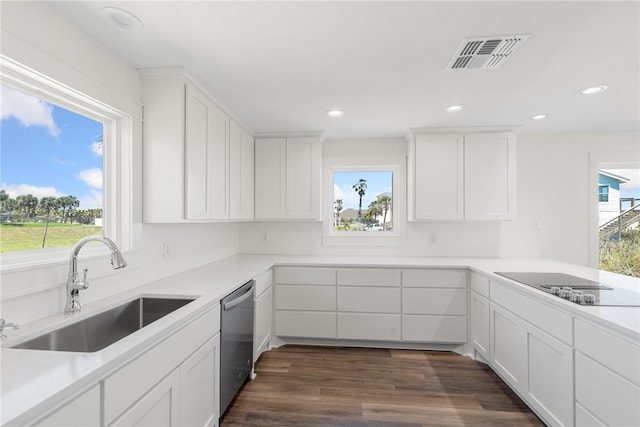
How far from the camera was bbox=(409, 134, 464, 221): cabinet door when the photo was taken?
3.35 metres

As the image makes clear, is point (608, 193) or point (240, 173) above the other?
point (240, 173)

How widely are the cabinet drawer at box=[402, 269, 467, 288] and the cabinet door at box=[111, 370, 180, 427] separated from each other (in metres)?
2.23

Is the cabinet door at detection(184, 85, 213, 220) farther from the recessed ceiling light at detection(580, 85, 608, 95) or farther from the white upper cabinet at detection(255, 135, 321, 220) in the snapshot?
the recessed ceiling light at detection(580, 85, 608, 95)

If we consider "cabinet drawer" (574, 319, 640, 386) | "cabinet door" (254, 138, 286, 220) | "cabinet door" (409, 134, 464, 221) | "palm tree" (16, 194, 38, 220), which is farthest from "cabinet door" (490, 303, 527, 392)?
"palm tree" (16, 194, 38, 220)

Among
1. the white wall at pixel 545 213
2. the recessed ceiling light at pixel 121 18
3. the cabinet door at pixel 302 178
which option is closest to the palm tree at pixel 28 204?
the recessed ceiling light at pixel 121 18

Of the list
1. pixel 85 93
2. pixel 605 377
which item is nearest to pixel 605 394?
pixel 605 377

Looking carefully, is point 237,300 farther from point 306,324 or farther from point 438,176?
point 438,176

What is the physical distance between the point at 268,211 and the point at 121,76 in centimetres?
198

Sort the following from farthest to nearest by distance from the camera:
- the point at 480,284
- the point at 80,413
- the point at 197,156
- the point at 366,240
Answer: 1. the point at 366,240
2. the point at 480,284
3. the point at 197,156
4. the point at 80,413

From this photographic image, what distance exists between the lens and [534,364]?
203 centimetres

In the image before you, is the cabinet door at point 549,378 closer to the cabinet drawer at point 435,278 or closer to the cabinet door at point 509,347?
the cabinet door at point 509,347

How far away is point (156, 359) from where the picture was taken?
1.27m

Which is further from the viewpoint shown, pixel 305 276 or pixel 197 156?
pixel 305 276

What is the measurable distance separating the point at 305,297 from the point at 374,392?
1.09 m
